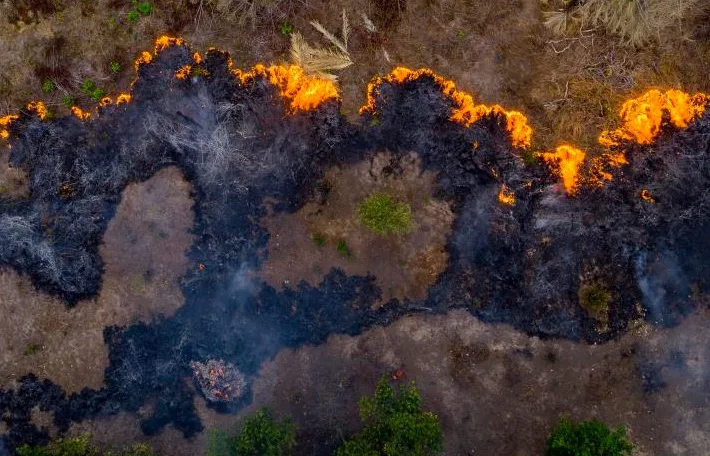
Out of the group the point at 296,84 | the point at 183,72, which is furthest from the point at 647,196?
the point at 183,72

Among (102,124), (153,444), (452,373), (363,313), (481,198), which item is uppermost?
(102,124)

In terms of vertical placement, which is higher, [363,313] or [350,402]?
[363,313]

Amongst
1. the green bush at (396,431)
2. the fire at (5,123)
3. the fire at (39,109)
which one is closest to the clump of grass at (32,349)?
the fire at (5,123)

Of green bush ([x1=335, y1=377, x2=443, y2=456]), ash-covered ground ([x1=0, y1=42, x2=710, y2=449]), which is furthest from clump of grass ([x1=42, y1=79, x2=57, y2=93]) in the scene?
green bush ([x1=335, y1=377, x2=443, y2=456])

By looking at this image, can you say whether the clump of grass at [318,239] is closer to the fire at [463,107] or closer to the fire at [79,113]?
the fire at [463,107]

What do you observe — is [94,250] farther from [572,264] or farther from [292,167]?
[572,264]

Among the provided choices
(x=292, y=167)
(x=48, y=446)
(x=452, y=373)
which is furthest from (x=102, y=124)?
(x=452, y=373)
